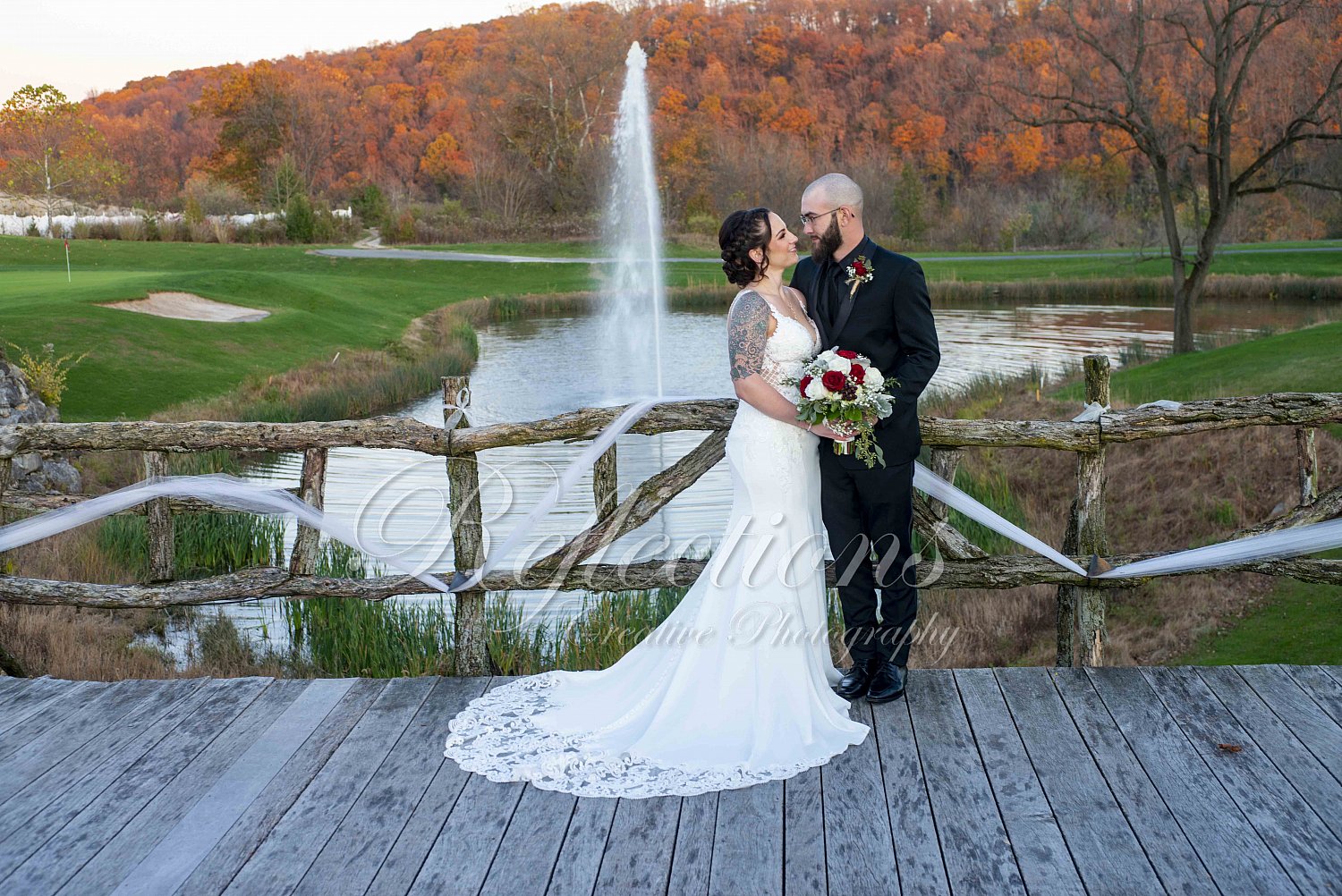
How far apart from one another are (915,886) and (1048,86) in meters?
41.9

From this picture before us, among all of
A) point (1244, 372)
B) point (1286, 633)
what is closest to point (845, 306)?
point (1286, 633)

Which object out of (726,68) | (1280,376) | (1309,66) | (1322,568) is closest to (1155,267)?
(1309,66)

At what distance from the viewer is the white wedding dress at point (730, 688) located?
4.07 metres

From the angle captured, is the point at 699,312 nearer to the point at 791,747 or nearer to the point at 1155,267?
the point at 1155,267

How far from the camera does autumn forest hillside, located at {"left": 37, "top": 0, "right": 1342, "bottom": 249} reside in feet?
155

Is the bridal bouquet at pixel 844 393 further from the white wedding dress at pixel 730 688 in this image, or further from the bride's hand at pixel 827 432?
the white wedding dress at pixel 730 688

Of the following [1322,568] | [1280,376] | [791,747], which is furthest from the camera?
[1280,376]

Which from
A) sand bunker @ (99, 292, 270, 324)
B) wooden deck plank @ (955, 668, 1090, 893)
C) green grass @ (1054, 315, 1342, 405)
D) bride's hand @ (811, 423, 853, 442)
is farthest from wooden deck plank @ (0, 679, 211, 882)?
sand bunker @ (99, 292, 270, 324)

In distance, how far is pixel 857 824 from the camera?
3609 millimetres

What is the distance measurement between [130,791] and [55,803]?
233 millimetres

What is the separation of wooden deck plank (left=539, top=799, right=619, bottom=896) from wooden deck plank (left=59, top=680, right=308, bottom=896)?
114cm

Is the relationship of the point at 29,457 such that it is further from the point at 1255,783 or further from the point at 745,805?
the point at 1255,783

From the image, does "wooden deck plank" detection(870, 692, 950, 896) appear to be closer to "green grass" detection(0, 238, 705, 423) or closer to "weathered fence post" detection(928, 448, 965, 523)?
"weathered fence post" detection(928, 448, 965, 523)

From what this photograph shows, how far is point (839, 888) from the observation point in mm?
3232
